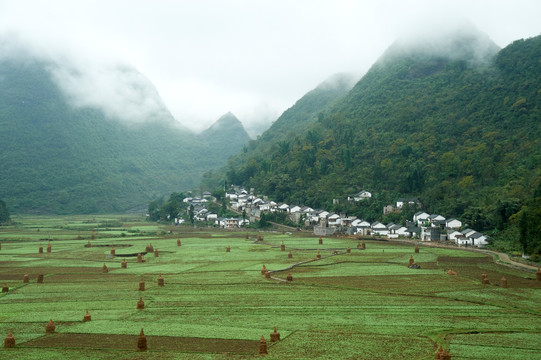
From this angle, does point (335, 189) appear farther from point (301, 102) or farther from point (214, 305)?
point (301, 102)

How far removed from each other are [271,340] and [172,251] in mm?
30687

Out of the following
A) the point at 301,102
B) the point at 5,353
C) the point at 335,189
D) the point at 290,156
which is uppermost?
the point at 301,102

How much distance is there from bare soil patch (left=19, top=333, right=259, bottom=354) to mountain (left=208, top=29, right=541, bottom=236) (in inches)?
1702

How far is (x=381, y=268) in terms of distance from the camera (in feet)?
117

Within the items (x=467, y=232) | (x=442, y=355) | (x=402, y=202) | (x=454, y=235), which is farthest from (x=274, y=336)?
(x=402, y=202)

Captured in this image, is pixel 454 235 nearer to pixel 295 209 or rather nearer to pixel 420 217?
pixel 420 217

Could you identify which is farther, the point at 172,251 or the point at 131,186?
the point at 131,186

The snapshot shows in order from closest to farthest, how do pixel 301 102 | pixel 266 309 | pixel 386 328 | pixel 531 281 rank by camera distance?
pixel 386 328 < pixel 266 309 < pixel 531 281 < pixel 301 102

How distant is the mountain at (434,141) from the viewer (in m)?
67.6

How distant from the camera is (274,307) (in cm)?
2375

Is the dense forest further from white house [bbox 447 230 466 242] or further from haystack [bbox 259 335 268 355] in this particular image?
haystack [bbox 259 335 268 355]

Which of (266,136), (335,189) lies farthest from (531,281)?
(266,136)

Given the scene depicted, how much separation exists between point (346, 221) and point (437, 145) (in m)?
Result: 23.2

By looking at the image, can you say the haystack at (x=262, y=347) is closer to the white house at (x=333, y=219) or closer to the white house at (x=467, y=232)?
the white house at (x=467, y=232)
